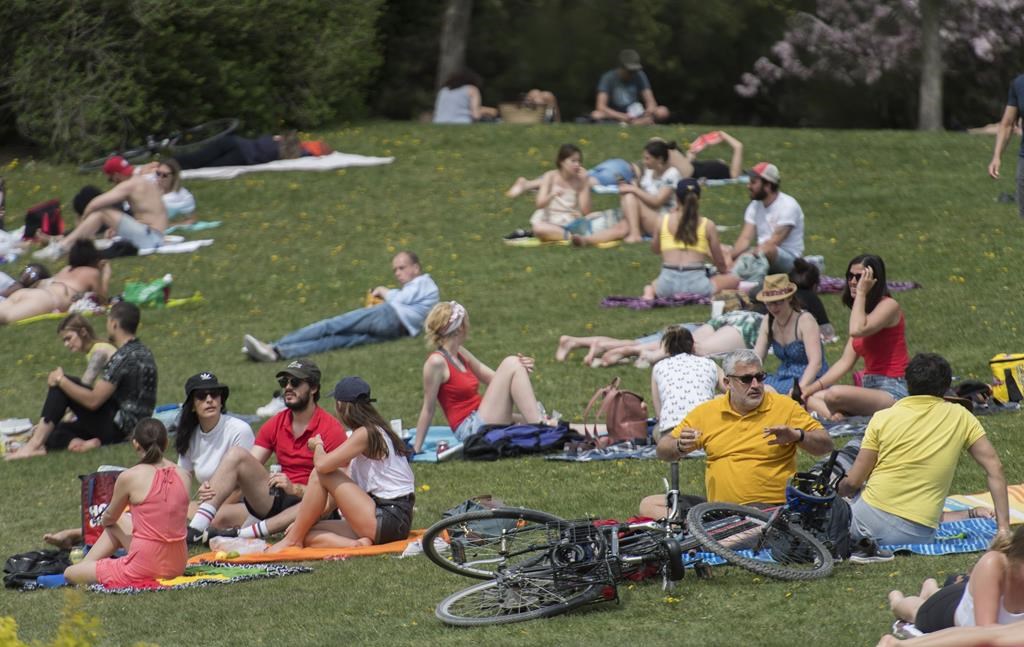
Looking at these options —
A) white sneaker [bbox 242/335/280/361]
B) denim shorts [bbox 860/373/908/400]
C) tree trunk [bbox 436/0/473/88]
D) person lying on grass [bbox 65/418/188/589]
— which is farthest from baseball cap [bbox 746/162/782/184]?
tree trunk [bbox 436/0/473/88]

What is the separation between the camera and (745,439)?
855 centimetres

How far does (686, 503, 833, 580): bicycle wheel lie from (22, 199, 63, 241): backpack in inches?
585

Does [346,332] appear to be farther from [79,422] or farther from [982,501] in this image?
[982,501]

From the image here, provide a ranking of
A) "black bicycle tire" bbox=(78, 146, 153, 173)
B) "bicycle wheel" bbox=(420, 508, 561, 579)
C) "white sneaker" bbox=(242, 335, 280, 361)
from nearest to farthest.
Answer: "bicycle wheel" bbox=(420, 508, 561, 579)
"white sneaker" bbox=(242, 335, 280, 361)
"black bicycle tire" bbox=(78, 146, 153, 173)

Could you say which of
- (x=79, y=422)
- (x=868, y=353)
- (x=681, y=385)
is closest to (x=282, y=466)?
(x=681, y=385)

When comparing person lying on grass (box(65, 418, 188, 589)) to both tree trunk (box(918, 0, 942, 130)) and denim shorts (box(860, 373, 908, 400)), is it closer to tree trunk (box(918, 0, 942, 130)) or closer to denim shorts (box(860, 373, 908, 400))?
denim shorts (box(860, 373, 908, 400))

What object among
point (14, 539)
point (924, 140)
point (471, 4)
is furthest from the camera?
point (471, 4)

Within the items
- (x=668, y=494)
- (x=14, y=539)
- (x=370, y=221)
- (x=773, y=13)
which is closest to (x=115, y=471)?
(x=14, y=539)

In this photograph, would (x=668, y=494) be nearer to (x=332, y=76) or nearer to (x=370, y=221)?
(x=370, y=221)

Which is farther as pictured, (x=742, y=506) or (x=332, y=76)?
(x=332, y=76)

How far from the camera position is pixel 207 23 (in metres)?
26.2

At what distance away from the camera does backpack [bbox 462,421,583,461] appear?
11.5m

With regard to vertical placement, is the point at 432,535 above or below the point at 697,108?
above

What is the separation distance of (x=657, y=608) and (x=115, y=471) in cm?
387
